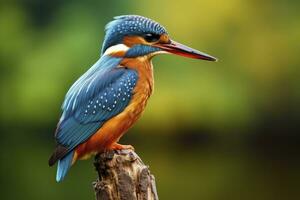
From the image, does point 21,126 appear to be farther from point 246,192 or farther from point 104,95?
point 104,95

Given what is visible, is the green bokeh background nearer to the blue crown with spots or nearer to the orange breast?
the orange breast

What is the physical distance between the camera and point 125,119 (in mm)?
5324

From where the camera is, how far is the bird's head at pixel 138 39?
526 centimetres

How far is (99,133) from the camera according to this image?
5219 millimetres

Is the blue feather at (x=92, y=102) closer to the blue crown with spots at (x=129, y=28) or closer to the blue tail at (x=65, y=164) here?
the blue tail at (x=65, y=164)

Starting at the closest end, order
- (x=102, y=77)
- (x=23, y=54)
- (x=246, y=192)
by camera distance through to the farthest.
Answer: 1. (x=102, y=77)
2. (x=246, y=192)
3. (x=23, y=54)

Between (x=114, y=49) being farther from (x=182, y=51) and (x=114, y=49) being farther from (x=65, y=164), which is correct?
(x=65, y=164)

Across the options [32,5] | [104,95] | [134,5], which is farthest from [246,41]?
[104,95]

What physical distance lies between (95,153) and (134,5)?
19.1m

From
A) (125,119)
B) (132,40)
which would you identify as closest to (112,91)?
(125,119)

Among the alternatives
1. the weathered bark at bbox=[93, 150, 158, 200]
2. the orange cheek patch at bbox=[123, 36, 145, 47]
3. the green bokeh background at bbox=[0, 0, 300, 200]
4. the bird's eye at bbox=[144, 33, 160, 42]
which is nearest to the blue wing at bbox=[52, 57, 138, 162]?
the orange cheek patch at bbox=[123, 36, 145, 47]

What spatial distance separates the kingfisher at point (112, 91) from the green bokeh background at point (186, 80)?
16.6 metres

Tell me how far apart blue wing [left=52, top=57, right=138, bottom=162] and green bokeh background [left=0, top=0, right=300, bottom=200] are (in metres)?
16.6

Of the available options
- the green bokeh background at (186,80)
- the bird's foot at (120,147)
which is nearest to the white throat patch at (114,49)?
the bird's foot at (120,147)
